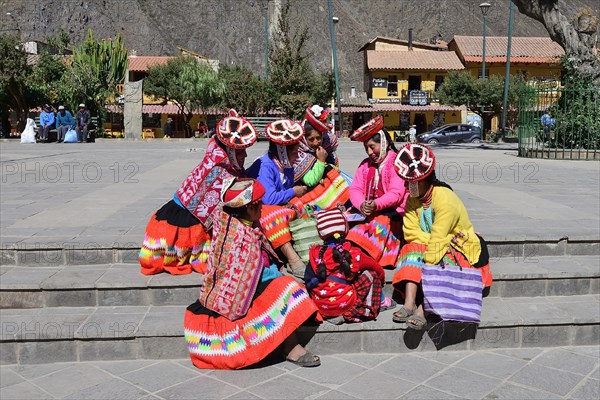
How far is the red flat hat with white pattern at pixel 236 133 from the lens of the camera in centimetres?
494

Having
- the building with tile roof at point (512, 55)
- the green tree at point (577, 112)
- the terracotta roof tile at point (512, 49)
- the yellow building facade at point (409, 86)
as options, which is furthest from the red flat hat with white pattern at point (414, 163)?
the terracotta roof tile at point (512, 49)

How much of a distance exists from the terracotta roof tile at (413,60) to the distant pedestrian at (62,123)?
35151mm

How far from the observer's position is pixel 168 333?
4.41m

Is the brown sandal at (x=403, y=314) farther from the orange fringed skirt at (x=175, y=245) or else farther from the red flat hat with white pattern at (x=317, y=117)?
the red flat hat with white pattern at (x=317, y=117)

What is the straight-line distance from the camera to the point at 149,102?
56.6 m

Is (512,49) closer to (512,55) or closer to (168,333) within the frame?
(512,55)

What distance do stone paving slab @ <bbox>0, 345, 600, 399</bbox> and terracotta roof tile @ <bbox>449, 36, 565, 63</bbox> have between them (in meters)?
57.0

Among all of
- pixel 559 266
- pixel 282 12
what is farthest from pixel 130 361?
pixel 282 12

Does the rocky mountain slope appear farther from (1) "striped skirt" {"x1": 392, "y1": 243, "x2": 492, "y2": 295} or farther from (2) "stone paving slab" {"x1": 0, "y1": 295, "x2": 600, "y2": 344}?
(1) "striped skirt" {"x1": 392, "y1": 243, "x2": 492, "y2": 295}

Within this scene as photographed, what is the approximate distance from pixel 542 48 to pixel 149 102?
38236 millimetres

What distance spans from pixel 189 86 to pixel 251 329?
4326 centimetres

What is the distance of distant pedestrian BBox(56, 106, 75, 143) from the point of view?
24.9m

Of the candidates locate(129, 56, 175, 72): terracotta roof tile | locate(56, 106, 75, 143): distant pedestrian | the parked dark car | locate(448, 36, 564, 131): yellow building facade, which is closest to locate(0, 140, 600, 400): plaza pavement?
locate(56, 106, 75, 143): distant pedestrian

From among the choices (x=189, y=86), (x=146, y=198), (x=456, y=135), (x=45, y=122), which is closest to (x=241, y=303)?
(x=146, y=198)
